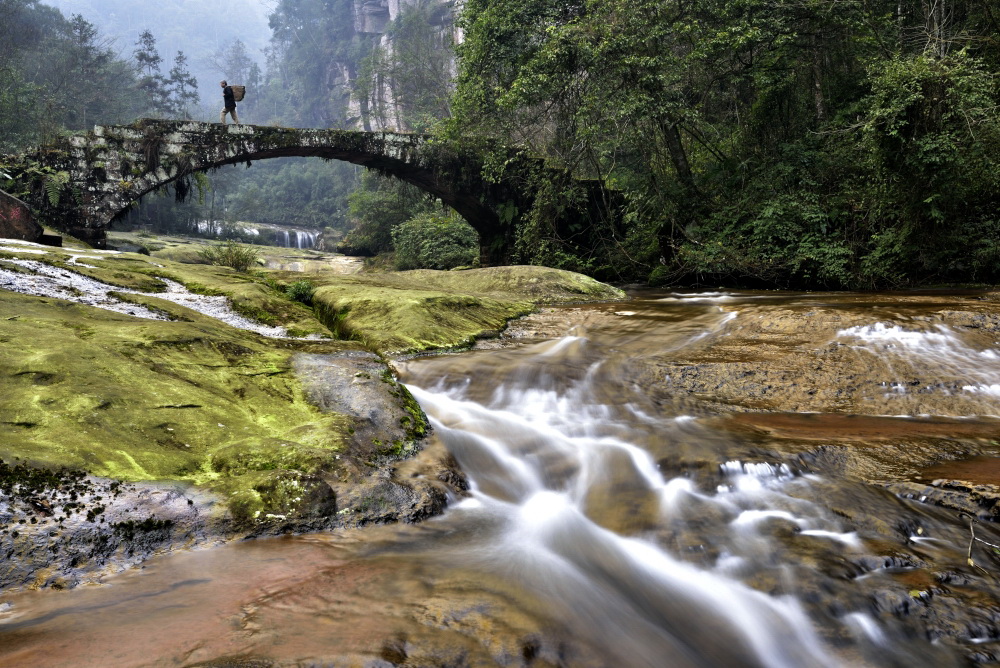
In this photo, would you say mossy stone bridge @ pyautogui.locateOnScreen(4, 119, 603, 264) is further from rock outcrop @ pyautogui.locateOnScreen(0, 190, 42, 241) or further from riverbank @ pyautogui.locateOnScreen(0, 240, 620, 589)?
riverbank @ pyautogui.locateOnScreen(0, 240, 620, 589)

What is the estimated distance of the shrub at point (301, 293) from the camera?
803cm

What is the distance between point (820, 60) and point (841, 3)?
1.74 meters

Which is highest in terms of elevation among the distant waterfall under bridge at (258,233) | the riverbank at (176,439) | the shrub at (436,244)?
the distant waterfall under bridge at (258,233)

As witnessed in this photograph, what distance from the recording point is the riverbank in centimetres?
219

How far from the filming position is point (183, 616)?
6.13ft

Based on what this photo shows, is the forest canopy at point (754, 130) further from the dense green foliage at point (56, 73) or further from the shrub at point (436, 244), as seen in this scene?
the dense green foliage at point (56, 73)

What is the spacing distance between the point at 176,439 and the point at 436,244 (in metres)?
18.3

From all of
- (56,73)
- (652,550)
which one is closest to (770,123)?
(652,550)

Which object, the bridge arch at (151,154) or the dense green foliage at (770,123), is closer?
the dense green foliage at (770,123)

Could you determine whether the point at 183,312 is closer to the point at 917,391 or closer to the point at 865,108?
the point at 917,391

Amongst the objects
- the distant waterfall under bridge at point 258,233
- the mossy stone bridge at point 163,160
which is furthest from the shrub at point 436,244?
the distant waterfall under bridge at point 258,233

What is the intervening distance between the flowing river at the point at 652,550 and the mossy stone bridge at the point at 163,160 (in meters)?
12.2

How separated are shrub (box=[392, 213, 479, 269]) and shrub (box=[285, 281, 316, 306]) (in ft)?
39.2

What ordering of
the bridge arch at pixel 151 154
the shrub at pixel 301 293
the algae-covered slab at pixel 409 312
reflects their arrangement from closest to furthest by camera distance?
1. the algae-covered slab at pixel 409 312
2. the shrub at pixel 301 293
3. the bridge arch at pixel 151 154
